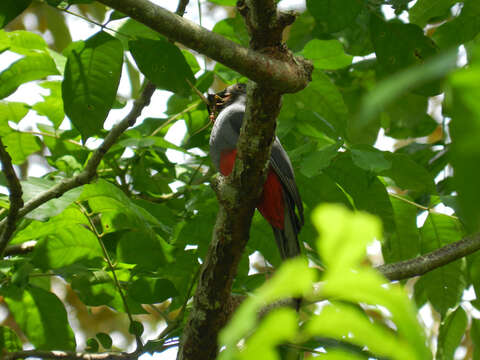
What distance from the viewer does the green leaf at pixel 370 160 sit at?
2205 millimetres

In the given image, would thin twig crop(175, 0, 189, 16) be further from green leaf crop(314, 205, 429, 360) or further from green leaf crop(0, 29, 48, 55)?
green leaf crop(314, 205, 429, 360)

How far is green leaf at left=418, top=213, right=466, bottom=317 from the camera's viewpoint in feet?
9.02

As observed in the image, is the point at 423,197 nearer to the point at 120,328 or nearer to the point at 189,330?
the point at 189,330

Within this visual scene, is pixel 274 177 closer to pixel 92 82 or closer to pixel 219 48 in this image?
pixel 92 82

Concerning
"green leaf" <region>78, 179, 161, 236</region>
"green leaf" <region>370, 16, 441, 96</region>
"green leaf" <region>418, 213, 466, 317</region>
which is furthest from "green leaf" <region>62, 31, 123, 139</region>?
"green leaf" <region>418, 213, 466, 317</region>

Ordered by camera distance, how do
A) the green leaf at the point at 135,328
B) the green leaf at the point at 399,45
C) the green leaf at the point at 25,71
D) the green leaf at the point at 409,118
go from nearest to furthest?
1. the green leaf at the point at 135,328
2. the green leaf at the point at 399,45
3. the green leaf at the point at 25,71
4. the green leaf at the point at 409,118

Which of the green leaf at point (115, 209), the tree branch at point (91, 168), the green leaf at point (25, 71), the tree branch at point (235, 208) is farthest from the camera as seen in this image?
the green leaf at point (25, 71)

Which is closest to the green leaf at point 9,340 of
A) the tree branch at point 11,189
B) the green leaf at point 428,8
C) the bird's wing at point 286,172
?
the tree branch at point 11,189

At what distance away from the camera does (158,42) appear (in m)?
2.27

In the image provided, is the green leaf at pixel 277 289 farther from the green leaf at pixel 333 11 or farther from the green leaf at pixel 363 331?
the green leaf at pixel 333 11

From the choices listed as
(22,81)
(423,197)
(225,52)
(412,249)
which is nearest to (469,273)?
(412,249)

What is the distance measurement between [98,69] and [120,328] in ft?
22.8

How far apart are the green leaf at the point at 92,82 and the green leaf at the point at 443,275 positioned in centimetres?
161

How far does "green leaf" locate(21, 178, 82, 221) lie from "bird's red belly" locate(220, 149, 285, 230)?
106 centimetres
